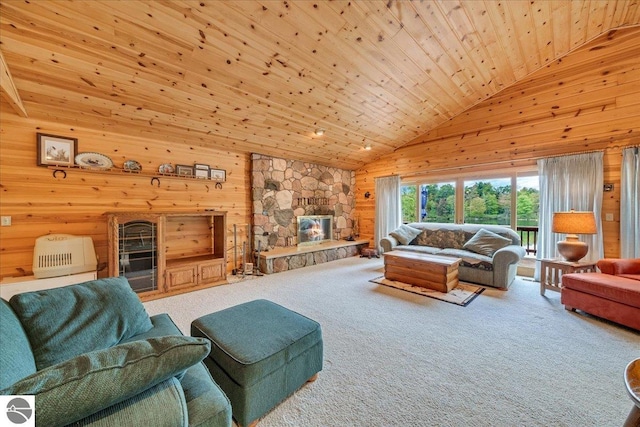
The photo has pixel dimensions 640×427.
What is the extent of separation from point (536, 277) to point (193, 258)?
18.5 feet

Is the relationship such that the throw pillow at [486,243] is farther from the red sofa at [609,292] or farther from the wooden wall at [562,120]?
the wooden wall at [562,120]

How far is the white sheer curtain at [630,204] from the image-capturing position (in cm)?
342

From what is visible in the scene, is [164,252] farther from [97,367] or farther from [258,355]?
[97,367]

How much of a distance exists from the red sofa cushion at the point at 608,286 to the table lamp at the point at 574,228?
1.63 feet

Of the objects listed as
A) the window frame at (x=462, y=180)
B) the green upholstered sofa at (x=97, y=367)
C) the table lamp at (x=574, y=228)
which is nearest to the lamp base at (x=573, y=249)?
the table lamp at (x=574, y=228)

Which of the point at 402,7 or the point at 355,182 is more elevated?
the point at 402,7

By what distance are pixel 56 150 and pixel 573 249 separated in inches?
264

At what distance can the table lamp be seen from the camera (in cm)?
315

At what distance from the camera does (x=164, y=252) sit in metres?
3.51

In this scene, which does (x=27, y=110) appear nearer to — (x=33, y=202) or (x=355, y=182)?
(x=33, y=202)

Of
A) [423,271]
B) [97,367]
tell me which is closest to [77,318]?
[97,367]

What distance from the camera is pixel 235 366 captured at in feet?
4.48

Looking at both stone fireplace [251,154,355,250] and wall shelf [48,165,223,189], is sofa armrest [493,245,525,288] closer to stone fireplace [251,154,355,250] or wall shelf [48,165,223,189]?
stone fireplace [251,154,355,250]

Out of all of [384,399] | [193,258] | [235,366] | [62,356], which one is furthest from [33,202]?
[384,399]
